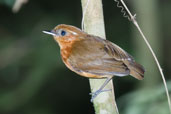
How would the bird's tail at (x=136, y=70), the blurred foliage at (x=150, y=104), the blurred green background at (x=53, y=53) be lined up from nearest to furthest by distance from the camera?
the blurred foliage at (x=150, y=104) < the bird's tail at (x=136, y=70) < the blurred green background at (x=53, y=53)

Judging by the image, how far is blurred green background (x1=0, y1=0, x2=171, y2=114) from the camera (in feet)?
22.1

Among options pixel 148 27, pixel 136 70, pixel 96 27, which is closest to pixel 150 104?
pixel 136 70

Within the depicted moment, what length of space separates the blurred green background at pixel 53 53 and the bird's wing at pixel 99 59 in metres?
1.55

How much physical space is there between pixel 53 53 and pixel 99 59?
277cm

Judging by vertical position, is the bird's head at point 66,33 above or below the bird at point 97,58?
above

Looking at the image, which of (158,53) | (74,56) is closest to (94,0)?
(74,56)

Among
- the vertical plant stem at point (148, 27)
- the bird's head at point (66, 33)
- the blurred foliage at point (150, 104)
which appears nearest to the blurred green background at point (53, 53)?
the vertical plant stem at point (148, 27)

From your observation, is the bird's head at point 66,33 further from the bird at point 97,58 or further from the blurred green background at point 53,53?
the blurred green background at point 53,53

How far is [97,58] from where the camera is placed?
488cm

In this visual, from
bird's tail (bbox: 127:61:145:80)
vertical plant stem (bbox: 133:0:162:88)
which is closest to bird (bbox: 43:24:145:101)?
bird's tail (bbox: 127:61:145:80)

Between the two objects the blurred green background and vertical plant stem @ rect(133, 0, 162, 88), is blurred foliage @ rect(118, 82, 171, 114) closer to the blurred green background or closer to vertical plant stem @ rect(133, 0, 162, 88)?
the blurred green background

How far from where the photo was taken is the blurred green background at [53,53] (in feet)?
22.1

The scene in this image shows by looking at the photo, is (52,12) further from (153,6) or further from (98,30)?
(98,30)

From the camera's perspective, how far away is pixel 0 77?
312 inches
